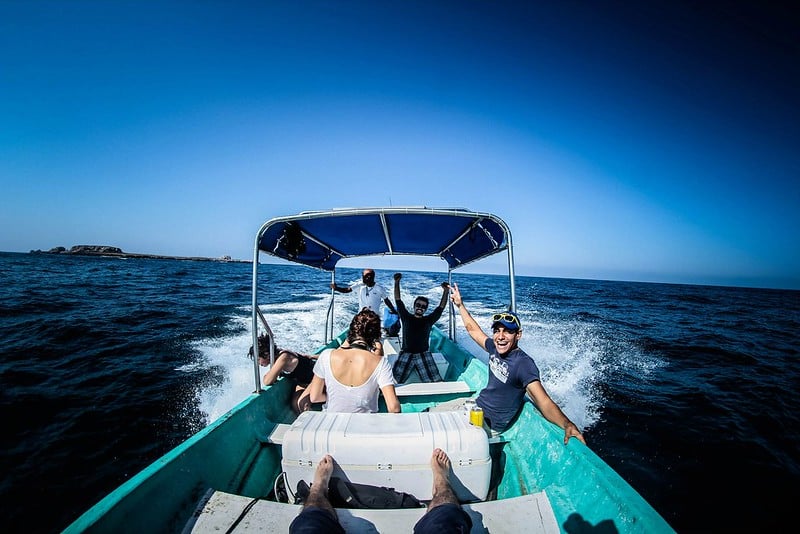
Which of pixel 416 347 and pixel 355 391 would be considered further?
pixel 416 347

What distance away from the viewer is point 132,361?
862cm

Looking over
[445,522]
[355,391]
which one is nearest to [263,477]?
[355,391]

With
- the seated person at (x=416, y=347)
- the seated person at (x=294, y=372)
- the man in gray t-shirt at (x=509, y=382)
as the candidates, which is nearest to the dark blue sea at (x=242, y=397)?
the seated person at (x=294, y=372)

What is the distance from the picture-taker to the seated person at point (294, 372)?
163 inches

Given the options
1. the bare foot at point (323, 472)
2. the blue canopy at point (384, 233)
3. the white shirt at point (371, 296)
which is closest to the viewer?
the bare foot at point (323, 472)

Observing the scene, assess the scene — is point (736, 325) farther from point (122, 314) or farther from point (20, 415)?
point (122, 314)

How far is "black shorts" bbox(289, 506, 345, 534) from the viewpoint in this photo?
1.70m

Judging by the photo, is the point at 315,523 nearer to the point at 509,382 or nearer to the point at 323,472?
the point at 323,472

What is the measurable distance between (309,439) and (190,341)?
11.5 metres

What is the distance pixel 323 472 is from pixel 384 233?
431 centimetres

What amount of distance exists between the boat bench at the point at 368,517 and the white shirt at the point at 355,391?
1.01 meters

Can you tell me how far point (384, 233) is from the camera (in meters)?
5.84

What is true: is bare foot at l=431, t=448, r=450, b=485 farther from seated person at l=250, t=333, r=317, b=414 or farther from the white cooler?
seated person at l=250, t=333, r=317, b=414

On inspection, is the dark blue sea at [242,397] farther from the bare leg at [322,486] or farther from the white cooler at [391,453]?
the bare leg at [322,486]
